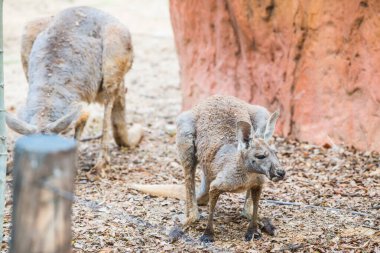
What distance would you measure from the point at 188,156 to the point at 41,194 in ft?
9.26

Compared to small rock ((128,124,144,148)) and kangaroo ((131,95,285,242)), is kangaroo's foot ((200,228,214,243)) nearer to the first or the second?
kangaroo ((131,95,285,242))

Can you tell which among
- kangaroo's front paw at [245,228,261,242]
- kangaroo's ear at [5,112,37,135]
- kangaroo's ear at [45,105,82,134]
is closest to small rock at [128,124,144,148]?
kangaroo's ear at [45,105,82,134]

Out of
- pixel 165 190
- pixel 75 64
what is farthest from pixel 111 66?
pixel 165 190

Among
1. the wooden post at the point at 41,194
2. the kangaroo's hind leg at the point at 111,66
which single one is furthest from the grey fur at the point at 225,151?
the wooden post at the point at 41,194

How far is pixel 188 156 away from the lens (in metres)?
5.30

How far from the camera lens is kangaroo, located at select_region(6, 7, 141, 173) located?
6.42m

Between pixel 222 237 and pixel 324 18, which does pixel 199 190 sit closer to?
pixel 222 237

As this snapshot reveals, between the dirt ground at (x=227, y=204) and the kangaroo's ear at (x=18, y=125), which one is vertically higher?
the kangaroo's ear at (x=18, y=125)

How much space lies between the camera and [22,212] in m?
2.56

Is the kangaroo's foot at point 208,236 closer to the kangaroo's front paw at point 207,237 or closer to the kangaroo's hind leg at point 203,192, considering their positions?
the kangaroo's front paw at point 207,237

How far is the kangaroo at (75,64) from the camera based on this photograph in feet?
21.1

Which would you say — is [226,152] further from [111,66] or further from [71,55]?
[71,55]

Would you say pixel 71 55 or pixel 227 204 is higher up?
pixel 71 55

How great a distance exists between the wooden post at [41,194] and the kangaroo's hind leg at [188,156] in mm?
2736
